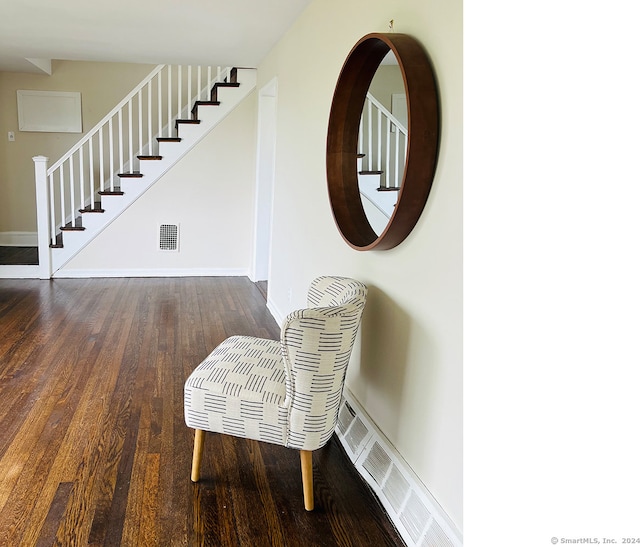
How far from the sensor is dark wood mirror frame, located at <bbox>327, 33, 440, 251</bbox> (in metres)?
1.89

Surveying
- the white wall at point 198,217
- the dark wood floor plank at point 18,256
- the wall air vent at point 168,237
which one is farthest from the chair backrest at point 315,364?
the dark wood floor plank at point 18,256

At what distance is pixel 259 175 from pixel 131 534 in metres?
4.71

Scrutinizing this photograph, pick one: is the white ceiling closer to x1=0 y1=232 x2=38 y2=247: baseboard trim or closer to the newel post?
the newel post

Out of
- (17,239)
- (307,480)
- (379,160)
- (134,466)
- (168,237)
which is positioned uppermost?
(379,160)

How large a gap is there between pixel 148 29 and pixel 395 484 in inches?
154

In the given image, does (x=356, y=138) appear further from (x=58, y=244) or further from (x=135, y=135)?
(x=135, y=135)

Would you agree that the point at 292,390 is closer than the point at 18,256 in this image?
Yes

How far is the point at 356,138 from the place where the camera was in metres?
2.85

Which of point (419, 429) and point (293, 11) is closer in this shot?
point (419, 429)

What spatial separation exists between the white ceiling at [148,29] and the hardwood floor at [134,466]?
2.30 m

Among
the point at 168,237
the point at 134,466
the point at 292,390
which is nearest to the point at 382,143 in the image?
the point at 292,390
